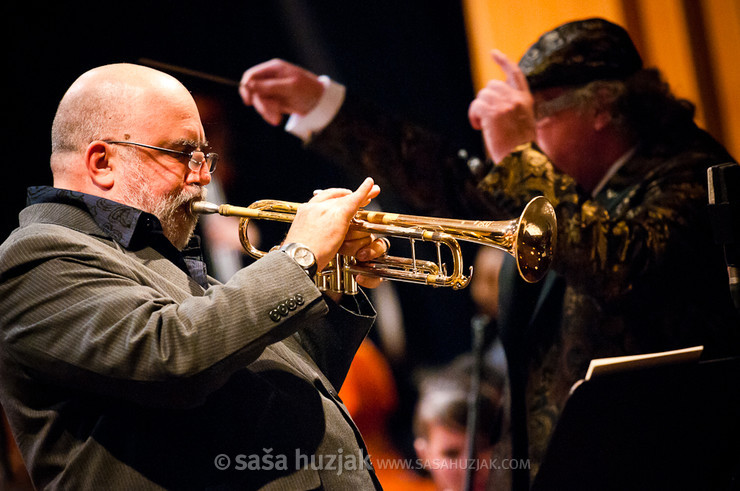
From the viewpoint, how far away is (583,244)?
3053mm

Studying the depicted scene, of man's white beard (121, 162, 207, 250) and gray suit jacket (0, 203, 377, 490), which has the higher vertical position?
man's white beard (121, 162, 207, 250)

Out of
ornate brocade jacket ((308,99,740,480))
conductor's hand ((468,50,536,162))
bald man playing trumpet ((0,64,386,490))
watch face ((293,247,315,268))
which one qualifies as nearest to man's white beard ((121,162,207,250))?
bald man playing trumpet ((0,64,386,490))

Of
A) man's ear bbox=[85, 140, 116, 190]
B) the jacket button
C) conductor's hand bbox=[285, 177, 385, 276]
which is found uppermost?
man's ear bbox=[85, 140, 116, 190]

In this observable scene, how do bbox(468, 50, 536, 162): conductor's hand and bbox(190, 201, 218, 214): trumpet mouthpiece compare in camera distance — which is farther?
bbox(468, 50, 536, 162): conductor's hand

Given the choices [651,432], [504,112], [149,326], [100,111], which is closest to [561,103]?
[504,112]

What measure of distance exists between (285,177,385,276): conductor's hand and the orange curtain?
6.15ft

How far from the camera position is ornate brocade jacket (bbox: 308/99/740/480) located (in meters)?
3.11

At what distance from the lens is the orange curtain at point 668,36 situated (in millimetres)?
3436

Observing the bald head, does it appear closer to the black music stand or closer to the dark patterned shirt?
the dark patterned shirt

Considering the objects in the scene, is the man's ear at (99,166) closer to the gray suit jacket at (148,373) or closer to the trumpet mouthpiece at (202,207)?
the gray suit jacket at (148,373)

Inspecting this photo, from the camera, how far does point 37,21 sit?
128 inches

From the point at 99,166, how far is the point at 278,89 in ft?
5.25

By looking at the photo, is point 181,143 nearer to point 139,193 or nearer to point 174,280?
point 139,193

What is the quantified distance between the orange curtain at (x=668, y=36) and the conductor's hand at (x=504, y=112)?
8cm
